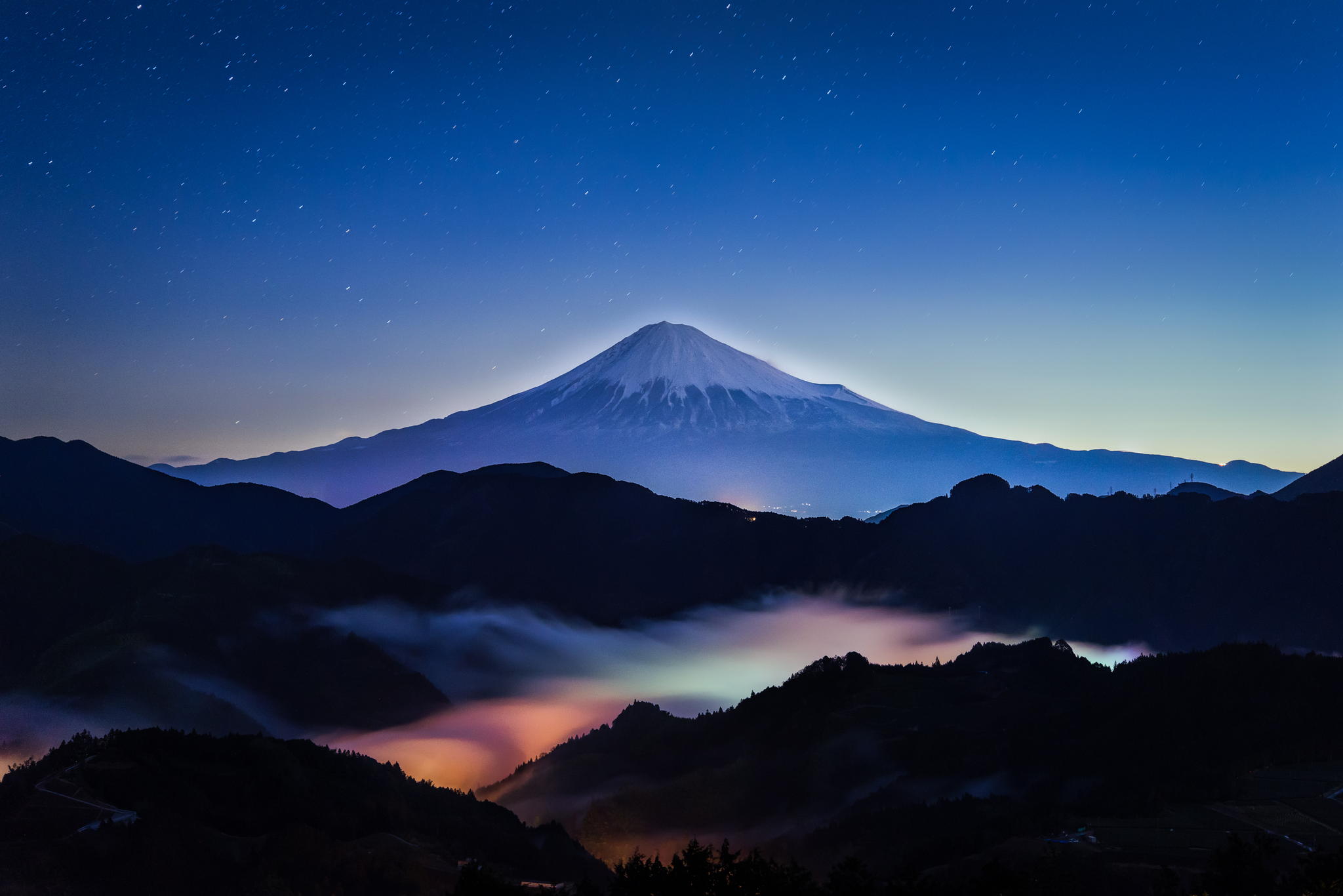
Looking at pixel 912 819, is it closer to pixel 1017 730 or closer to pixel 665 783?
pixel 1017 730

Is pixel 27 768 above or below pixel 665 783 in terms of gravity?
above

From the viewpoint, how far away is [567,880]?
149 meters

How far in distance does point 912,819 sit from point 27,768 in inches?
5293

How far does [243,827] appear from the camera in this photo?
5881 inches

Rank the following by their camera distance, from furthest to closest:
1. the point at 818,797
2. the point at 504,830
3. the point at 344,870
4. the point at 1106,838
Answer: the point at 818,797 → the point at 504,830 → the point at 344,870 → the point at 1106,838

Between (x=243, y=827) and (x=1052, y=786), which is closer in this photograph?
(x=243, y=827)

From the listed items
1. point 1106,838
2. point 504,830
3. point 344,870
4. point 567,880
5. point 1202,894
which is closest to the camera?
point 1202,894

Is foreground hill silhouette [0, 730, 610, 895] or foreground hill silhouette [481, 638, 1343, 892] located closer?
foreground hill silhouette [481, 638, 1343, 892]

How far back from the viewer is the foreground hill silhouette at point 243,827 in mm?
129250

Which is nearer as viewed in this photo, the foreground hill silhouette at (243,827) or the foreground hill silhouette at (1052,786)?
the foreground hill silhouette at (1052,786)

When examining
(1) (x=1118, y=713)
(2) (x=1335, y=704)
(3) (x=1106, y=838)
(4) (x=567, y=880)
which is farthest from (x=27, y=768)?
(2) (x=1335, y=704)

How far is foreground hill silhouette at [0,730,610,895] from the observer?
12925 centimetres

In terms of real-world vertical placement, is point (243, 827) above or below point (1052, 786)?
below

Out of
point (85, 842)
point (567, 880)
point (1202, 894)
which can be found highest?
point (1202, 894)
